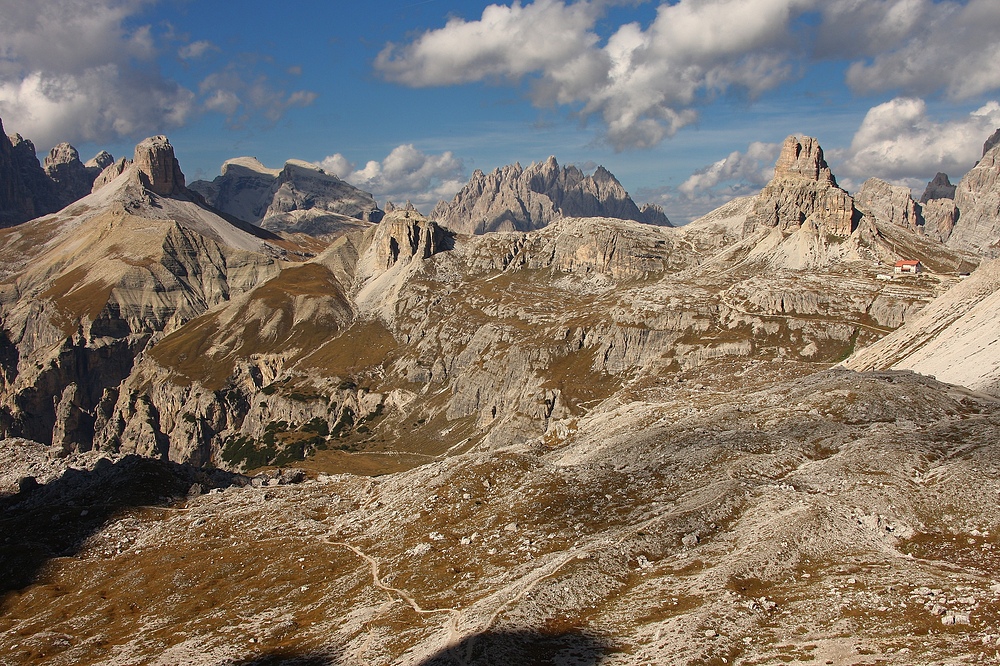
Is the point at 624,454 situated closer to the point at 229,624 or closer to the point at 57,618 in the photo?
the point at 229,624

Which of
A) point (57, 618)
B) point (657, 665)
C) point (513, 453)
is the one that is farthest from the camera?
point (513, 453)

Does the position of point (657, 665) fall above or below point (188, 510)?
below

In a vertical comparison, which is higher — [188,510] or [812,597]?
[188,510]

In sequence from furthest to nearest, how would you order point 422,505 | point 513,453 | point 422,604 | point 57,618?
point 513,453 → point 422,505 → point 57,618 → point 422,604

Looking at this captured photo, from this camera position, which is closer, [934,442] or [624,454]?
[934,442]

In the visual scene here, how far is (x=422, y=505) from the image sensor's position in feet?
248

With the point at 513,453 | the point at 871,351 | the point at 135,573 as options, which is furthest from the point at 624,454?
the point at 871,351

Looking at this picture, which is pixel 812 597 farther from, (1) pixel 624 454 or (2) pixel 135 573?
(2) pixel 135 573

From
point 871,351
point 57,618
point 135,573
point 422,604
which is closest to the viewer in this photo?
point 422,604

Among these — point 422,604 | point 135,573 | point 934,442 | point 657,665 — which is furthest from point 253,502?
point 934,442

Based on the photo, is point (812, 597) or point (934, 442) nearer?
point (812, 597)

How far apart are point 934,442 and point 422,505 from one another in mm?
54758

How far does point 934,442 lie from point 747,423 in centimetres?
2190

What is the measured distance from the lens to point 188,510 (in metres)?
87.2
